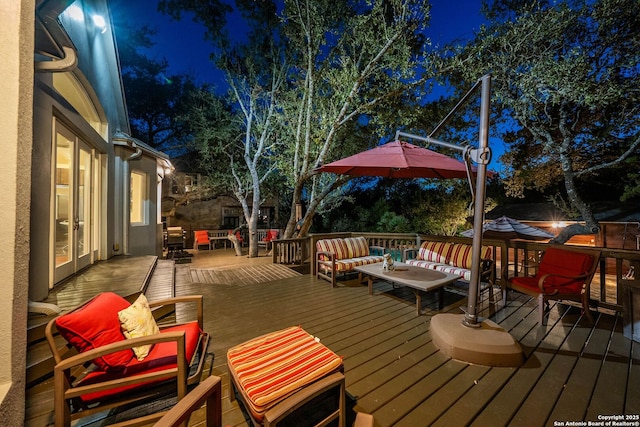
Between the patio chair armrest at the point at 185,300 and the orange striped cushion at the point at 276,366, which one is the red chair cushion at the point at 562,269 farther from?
the patio chair armrest at the point at 185,300

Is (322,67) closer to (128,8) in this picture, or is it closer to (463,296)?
(463,296)

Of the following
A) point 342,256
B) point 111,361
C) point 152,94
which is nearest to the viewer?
point 111,361

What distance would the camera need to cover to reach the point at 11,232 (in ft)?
4.48

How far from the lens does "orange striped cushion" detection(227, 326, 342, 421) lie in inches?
57.0

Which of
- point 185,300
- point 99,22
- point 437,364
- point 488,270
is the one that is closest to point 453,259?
point 488,270

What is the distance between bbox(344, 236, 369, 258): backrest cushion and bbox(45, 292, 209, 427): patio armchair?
4.00 m

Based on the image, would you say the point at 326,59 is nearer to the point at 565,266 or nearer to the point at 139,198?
the point at 139,198

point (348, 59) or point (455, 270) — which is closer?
point (455, 270)

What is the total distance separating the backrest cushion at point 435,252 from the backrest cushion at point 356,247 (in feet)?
4.02

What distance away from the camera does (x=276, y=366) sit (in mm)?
1692

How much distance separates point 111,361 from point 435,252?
5.01 m

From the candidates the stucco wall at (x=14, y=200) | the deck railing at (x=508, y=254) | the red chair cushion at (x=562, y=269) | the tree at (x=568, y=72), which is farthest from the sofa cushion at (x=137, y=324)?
the tree at (x=568, y=72)

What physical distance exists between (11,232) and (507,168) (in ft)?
47.6

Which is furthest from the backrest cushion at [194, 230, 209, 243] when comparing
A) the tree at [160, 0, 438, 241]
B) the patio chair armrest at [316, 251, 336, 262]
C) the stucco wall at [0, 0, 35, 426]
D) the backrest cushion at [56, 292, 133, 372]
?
the stucco wall at [0, 0, 35, 426]
